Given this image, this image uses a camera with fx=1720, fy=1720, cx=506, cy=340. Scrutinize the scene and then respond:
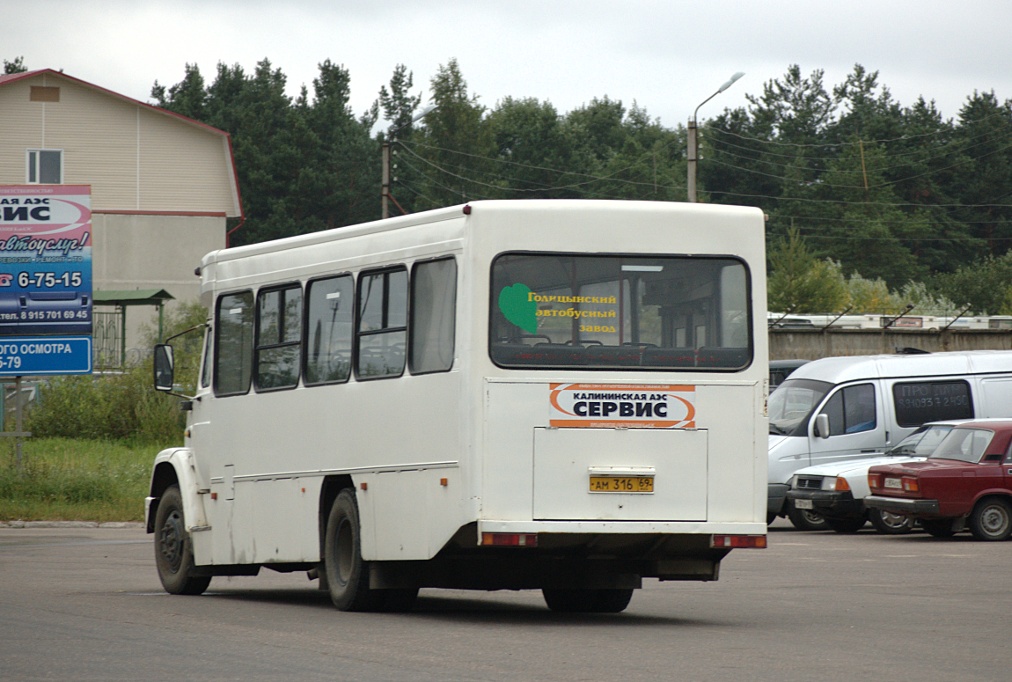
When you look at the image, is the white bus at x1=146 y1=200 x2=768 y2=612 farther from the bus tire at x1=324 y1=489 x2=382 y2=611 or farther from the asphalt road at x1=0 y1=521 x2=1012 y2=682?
the asphalt road at x1=0 y1=521 x2=1012 y2=682

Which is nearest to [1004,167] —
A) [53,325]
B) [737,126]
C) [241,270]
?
[737,126]

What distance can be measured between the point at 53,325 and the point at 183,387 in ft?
40.8

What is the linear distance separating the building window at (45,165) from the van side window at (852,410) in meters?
47.2

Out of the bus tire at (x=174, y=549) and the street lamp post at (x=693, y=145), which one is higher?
the street lamp post at (x=693, y=145)

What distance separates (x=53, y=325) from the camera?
91.4ft

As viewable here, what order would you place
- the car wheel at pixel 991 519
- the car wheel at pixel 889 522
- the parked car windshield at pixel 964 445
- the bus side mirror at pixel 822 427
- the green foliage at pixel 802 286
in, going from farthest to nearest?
1. the green foliage at pixel 802 286
2. the bus side mirror at pixel 822 427
3. the car wheel at pixel 889 522
4. the parked car windshield at pixel 964 445
5. the car wheel at pixel 991 519

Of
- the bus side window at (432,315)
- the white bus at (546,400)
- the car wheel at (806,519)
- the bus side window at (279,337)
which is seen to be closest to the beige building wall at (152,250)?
the car wheel at (806,519)

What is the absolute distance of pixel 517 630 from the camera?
11828 mm

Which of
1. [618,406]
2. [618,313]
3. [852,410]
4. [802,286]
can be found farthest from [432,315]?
[802,286]

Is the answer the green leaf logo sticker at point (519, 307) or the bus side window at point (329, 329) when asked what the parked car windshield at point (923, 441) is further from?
the green leaf logo sticker at point (519, 307)

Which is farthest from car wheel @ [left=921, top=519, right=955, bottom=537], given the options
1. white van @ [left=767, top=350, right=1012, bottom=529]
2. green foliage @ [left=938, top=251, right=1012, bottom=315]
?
green foliage @ [left=938, top=251, right=1012, bottom=315]

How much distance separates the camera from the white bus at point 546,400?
12.0 m

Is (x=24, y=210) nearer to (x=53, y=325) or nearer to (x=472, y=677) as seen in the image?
(x=53, y=325)

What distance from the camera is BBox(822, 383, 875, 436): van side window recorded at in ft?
89.8
